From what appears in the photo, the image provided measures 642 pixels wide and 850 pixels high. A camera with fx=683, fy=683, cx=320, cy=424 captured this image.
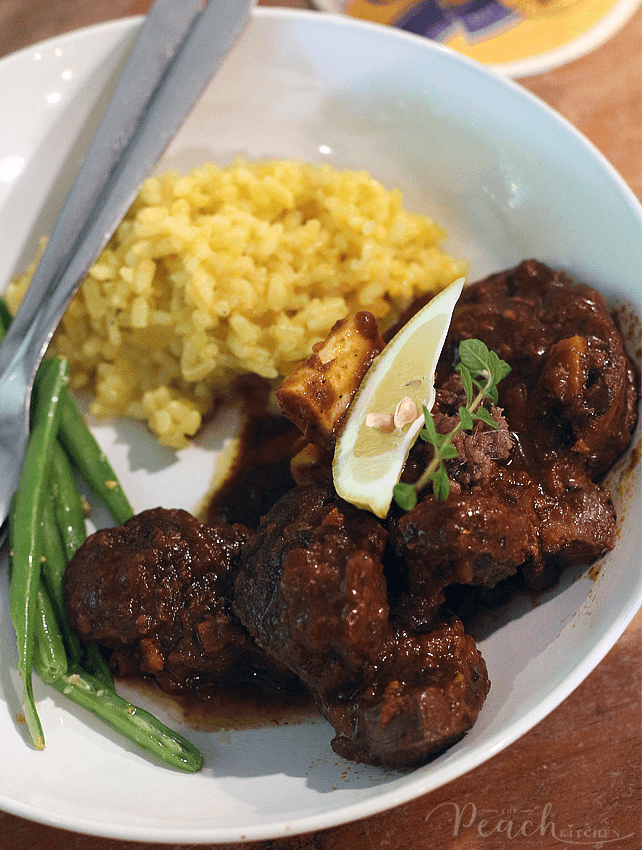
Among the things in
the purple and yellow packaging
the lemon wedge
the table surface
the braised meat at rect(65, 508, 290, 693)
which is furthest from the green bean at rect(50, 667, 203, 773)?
the purple and yellow packaging

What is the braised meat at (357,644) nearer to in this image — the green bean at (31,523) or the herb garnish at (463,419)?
the herb garnish at (463,419)

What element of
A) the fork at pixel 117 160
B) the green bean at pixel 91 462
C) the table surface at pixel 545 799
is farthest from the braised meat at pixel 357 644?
the fork at pixel 117 160

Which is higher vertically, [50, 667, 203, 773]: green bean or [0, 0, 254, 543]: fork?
[0, 0, 254, 543]: fork

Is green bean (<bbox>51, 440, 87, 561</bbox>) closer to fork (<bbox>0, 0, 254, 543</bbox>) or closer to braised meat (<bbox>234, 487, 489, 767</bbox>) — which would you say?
fork (<bbox>0, 0, 254, 543</bbox>)

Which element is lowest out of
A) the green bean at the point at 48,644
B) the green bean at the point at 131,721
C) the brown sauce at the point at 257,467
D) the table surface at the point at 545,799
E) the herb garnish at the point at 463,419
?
the table surface at the point at 545,799

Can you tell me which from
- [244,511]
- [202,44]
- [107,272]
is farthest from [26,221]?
[244,511]

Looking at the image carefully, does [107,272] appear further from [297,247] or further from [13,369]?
[297,247]

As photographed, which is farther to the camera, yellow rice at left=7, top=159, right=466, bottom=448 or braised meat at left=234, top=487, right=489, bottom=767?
Answer: yellow rice at left=7, top=159, right=466, bottom=448
